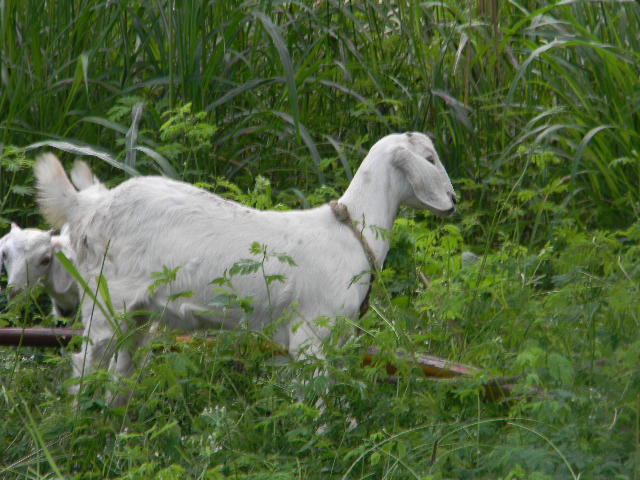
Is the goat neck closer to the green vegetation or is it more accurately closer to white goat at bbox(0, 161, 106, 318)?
the green vegetation

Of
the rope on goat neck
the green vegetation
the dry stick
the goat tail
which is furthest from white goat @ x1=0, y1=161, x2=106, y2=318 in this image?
the rope on goat neck

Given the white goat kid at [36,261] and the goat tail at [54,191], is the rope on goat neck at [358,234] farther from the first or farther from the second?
the white goat kid at [36,261]

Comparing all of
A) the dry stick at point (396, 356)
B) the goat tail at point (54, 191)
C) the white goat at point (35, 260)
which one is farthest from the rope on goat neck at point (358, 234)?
the white goat at point (35, 260)

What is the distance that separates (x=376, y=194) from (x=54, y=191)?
1.19 metres

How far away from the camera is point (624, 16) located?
605 cm

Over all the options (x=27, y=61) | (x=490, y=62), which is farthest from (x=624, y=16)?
(x=27, y=61)

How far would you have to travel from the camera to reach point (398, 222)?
15.9ft

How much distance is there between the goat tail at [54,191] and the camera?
12.5 ft

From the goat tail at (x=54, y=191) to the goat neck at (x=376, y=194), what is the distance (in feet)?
3.32

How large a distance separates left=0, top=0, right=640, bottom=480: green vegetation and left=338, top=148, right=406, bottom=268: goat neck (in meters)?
0.33

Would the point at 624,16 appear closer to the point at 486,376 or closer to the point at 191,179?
the point at 191,179

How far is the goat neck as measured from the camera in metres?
3.98

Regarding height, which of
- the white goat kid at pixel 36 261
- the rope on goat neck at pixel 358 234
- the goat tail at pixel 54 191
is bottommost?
the white goat kid at pixel 36 261

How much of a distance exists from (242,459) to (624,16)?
4.17 m
